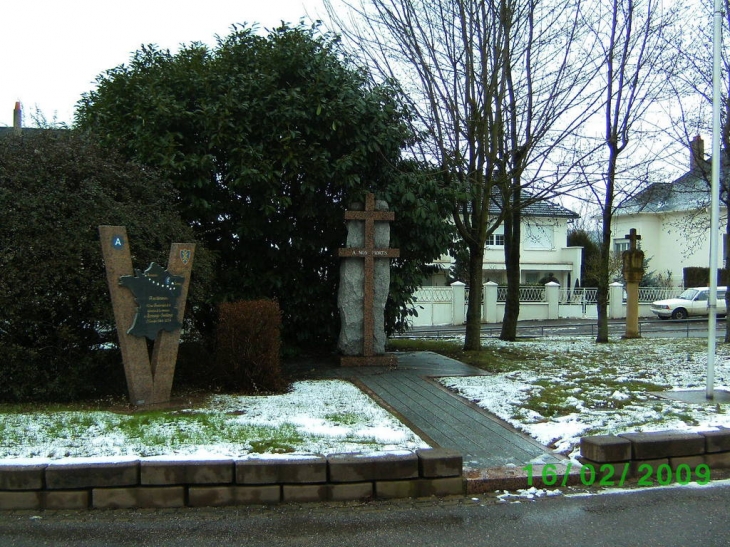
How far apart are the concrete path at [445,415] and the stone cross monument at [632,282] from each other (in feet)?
31.9

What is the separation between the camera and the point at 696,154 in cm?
1605

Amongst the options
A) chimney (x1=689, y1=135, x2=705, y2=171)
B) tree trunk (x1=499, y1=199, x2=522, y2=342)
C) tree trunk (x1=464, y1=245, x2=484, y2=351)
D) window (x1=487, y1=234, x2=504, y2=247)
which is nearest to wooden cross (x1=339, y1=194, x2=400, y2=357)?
tree trunk (x1=464, y1=245, x2=484, y2=351)

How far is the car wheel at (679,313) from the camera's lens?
3143cm

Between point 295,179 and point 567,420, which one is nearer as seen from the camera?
point 567,420

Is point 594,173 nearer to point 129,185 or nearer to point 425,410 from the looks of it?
point 425,410

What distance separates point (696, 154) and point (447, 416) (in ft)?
37.1

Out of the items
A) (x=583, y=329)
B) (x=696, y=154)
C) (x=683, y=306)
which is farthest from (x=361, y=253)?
(x=683, y=306)

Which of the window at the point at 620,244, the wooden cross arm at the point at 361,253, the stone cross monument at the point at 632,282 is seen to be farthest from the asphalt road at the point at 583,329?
the window at the point at 620,244

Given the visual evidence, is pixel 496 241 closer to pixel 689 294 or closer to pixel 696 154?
pixel 689 294

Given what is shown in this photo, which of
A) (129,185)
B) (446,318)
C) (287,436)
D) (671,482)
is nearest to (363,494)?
(287,436)

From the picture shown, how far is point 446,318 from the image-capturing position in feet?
90.3

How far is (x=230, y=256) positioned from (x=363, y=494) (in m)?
7.07

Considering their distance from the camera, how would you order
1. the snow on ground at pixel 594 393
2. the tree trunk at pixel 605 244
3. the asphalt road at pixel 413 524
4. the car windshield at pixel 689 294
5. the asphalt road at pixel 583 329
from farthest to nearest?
the car windshield at pixel 689 294 < the asphalt road at pixel 583 329 < the tree trunk at pixel 605 244 < the snow on ground at pixel 594 393 < the asphalt road at pixel 413 524
